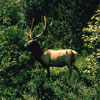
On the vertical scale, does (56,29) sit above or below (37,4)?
below

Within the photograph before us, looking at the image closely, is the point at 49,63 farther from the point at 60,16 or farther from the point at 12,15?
the point at 12,15

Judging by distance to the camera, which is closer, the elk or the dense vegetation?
the dense vegetation

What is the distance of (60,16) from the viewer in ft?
31.9

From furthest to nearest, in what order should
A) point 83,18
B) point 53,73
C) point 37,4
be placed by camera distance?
point 37,4 < point 83,18 < point 53,73

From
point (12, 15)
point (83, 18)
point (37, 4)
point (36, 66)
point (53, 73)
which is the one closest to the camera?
point (53, 73)

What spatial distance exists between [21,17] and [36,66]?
4.64 metres

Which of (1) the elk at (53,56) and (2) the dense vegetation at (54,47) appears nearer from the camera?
(2) the dense vegetation at (54,47)

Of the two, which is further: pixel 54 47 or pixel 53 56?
pixel 54 47

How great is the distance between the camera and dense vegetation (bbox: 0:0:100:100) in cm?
579

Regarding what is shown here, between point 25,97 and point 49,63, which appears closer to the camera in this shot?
point 25,97

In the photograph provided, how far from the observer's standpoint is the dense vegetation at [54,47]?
5.79 meters

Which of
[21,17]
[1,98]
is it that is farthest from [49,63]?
[21,17]

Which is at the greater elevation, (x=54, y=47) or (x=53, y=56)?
(x=54, y=47)

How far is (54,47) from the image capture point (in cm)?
905
